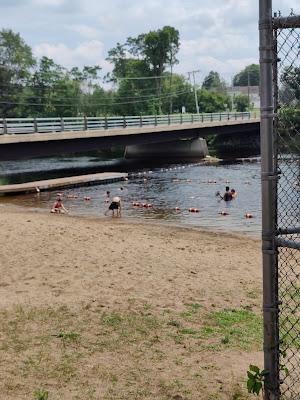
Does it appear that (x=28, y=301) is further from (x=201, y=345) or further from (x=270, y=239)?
(x=270, y=239)

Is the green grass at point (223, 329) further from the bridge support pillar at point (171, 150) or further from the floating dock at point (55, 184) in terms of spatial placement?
the bridge support pillar at point (171, 150)

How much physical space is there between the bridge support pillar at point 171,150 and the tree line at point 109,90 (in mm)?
29748

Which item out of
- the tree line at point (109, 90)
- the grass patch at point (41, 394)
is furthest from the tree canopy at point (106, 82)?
the grass patch at point (41, 394)

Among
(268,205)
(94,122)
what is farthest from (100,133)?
(268,205)

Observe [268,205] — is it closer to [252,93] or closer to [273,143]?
[273,143]

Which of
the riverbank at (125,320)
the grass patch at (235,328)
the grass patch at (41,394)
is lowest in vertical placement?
the grass patch at (235,328)

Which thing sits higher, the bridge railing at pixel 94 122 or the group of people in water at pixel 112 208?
the bridge railing at pixel 94 122

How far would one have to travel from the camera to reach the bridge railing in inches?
1543

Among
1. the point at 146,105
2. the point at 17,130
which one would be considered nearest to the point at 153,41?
the point at 146,105

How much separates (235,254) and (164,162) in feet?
148

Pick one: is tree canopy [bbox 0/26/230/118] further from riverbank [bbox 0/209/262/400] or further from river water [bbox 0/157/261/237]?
riverbank [bbox 0/209/262/400]

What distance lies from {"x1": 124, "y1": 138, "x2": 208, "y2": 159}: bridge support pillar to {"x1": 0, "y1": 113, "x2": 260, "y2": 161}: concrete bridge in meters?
0.47

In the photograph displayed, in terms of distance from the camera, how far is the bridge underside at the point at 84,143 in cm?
3781

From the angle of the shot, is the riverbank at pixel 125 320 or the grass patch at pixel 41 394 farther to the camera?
the riverbank at pixel 125 320
